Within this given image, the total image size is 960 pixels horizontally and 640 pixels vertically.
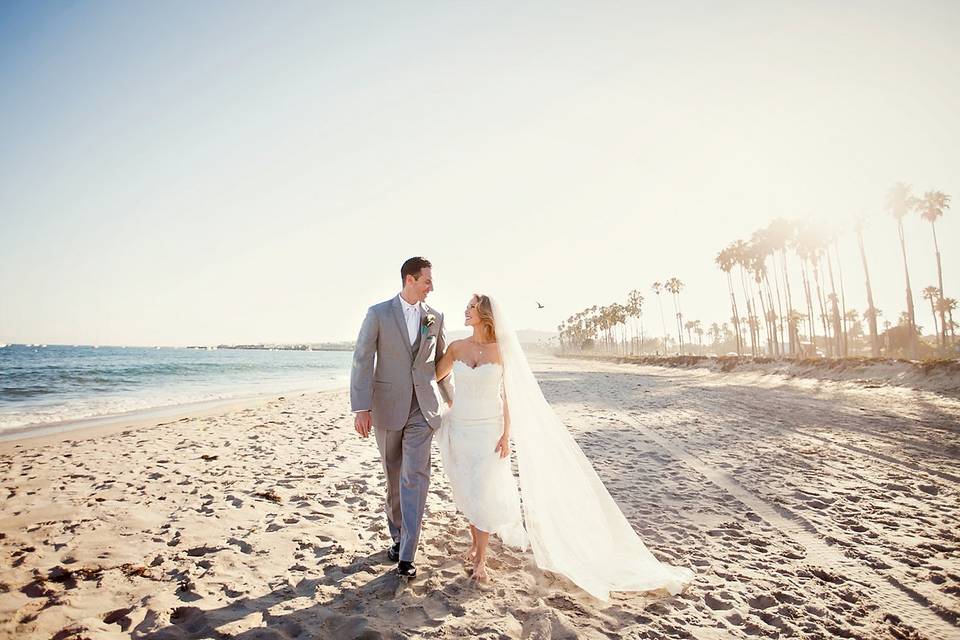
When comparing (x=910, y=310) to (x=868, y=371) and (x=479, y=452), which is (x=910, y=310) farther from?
(x=479, y=452)

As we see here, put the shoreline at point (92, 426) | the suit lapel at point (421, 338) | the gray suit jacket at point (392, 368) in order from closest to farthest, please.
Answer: the gray suit jacket at point (392, 368) → the suit lapel at point (421, 338) → the shoreline at point (92, 426)

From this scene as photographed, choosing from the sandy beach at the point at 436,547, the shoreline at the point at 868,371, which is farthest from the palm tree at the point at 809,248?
the sandy beach at the point at 436,547

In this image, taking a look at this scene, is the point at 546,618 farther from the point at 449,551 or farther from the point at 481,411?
the point at 481,411

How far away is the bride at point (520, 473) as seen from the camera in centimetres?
405

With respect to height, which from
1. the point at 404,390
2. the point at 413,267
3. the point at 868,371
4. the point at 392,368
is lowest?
the point at 868,371

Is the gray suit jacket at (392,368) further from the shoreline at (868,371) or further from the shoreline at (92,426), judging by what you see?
the shoreline at (868,371)

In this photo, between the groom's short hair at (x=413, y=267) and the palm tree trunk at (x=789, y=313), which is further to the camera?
the palm tree trunk at (x=789, y=313)

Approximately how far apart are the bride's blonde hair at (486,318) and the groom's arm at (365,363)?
1.04 m

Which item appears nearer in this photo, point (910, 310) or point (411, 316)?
point (411, 316)

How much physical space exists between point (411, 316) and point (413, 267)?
1.59ft

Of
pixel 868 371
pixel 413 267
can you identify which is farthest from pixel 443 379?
pixel 868 371

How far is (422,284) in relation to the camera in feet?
13.7

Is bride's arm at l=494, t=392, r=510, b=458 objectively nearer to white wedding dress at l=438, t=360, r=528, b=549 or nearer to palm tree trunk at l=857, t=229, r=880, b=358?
white wedding dress at l=438, t=360, r=528, b=549

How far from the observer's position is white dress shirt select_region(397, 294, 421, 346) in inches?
165
